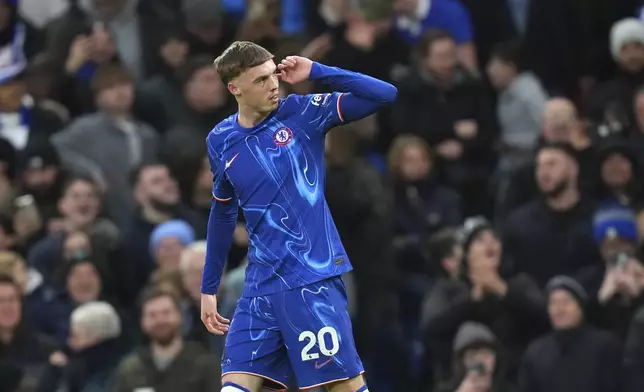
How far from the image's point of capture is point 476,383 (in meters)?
12.1

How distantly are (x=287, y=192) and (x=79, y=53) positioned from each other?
7.11m

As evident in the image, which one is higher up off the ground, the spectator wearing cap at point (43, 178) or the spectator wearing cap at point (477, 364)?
the spectator wearing cap at point (43, 178)

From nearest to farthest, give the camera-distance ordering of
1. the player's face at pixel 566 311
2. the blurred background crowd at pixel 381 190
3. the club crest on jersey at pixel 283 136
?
the club crest on jersey at pixel 283 136
the player's face at pixel 566 311
the blurred background crowd at pixel 381 190

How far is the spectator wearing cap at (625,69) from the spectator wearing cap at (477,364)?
316 cm

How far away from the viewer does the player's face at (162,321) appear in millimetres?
12258

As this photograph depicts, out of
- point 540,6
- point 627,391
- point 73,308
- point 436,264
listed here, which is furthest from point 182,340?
point 540,6

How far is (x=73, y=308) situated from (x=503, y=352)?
3.25 m

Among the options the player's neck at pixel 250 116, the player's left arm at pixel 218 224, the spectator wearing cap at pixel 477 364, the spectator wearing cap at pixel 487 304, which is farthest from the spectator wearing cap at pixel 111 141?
the player's neck at pixel 250 116

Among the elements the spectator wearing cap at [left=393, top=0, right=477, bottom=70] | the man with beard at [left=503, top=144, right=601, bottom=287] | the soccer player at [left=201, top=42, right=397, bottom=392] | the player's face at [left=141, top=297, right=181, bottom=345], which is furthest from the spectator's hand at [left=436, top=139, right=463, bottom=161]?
the soccer player at [left=201, top=42, right=397, bottom=392]

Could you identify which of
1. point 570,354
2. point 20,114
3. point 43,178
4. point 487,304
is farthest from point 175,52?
point 570,354

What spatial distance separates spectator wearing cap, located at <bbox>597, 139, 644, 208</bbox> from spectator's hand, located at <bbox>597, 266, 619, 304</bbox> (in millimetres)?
931

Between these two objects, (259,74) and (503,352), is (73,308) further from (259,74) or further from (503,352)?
(259,74)

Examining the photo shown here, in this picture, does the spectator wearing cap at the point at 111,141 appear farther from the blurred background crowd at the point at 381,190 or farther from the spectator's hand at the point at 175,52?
the spectator's hand at the point at 175,52

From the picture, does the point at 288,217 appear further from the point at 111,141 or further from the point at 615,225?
the point at 111,141
